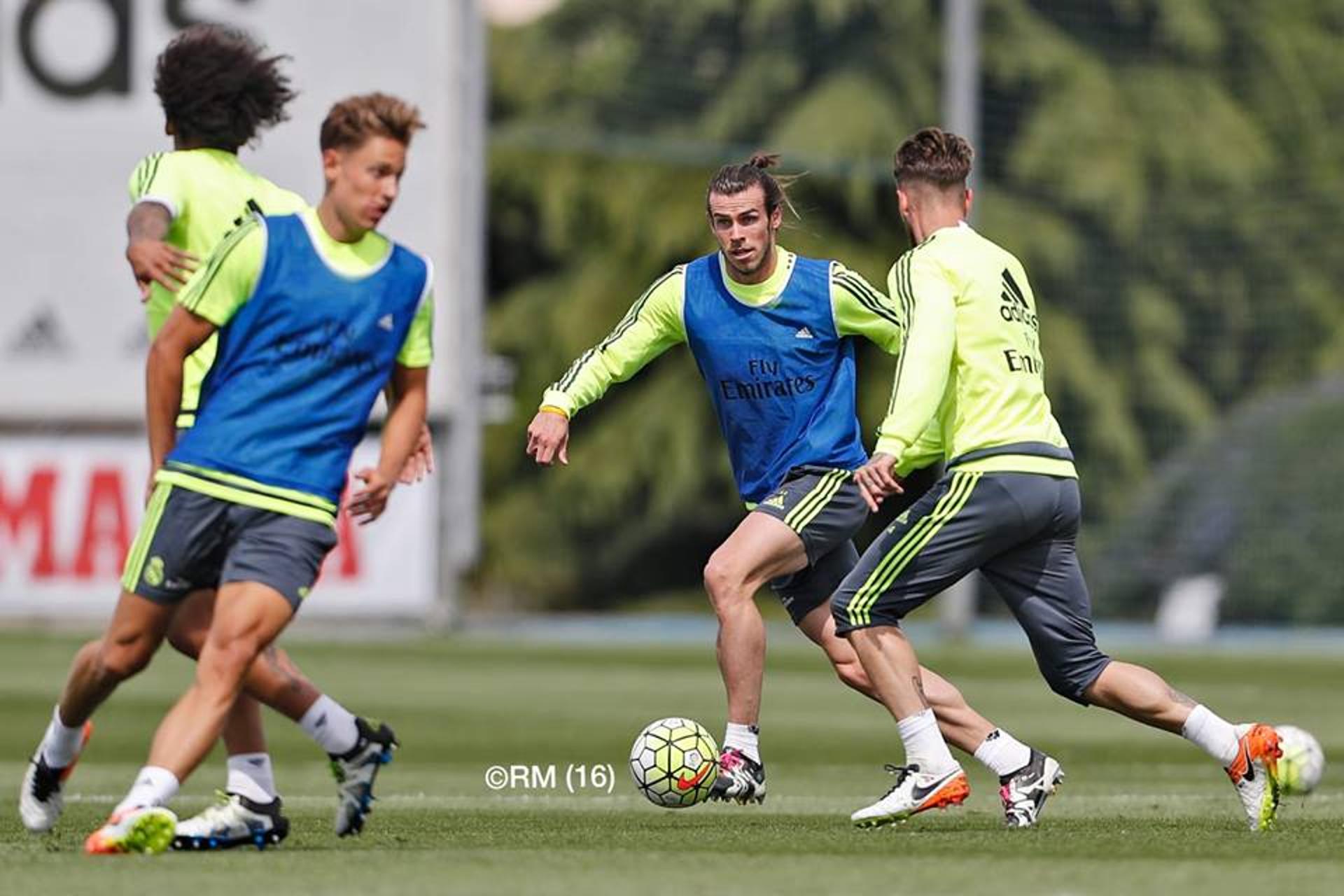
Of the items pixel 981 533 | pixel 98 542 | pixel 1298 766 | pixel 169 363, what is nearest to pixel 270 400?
pixel 169 363

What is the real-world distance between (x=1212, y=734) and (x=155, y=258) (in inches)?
147

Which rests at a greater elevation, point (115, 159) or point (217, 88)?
point (115, 159)

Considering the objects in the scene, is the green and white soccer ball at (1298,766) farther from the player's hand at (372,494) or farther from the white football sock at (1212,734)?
the player's hand at (372,494)

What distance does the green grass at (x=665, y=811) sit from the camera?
22.8ft

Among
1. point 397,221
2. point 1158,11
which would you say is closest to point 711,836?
point 397,221

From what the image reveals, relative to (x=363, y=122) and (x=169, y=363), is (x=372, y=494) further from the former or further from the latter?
(x=363, y=122)

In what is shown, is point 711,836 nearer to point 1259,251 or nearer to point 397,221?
point 397,221

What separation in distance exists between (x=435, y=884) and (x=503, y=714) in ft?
31.3

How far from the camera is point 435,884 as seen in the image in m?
6.71

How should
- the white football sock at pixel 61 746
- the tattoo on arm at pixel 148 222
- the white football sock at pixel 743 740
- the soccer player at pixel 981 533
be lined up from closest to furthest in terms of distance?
the tattoo on arm at pixel 148 222
the white football sock at pixel 61 746
the soccer player at pixel 981 533
the white football sock at pixel 743 740

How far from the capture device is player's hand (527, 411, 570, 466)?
918cm

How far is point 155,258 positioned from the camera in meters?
7.85

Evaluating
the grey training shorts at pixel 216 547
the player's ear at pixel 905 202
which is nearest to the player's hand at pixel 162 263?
the grey training shorts at pixel 216 547

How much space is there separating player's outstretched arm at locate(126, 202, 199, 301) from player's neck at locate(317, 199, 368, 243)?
21.0 inches
